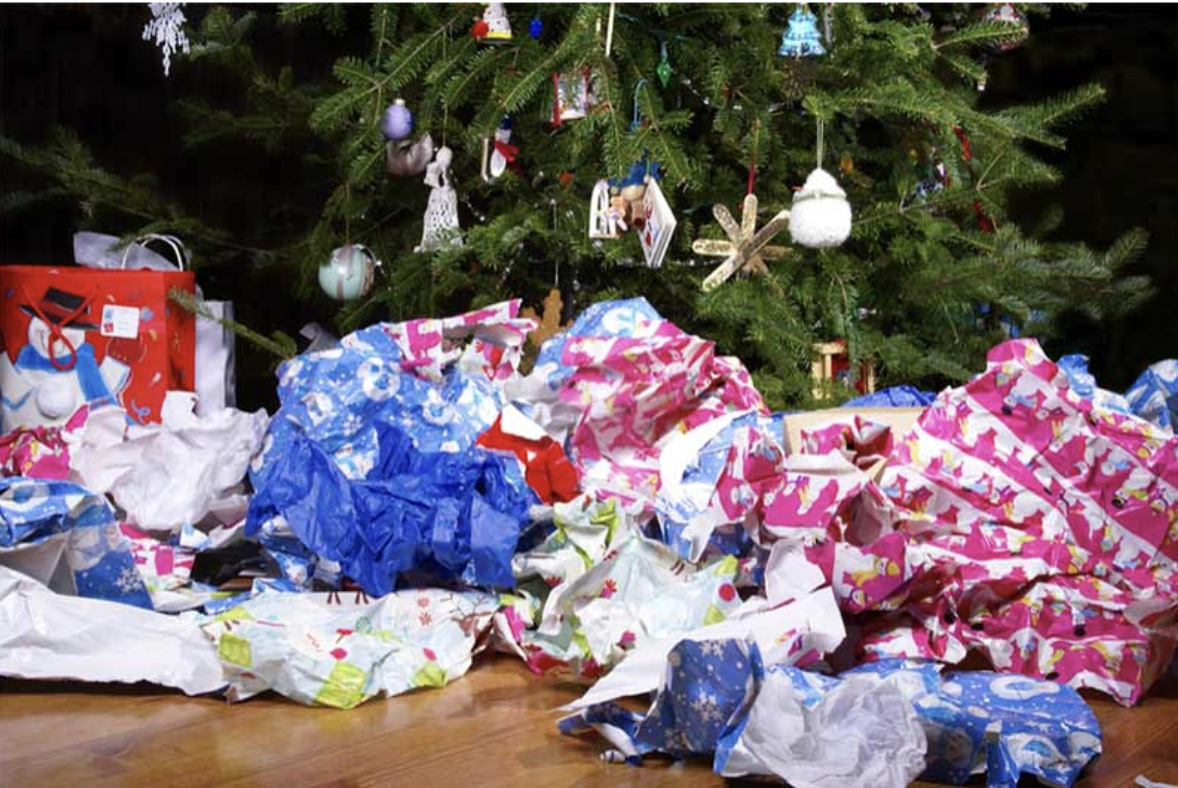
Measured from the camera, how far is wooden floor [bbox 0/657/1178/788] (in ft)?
4.65

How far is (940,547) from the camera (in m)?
1.85

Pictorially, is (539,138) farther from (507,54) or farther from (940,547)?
(940,547)

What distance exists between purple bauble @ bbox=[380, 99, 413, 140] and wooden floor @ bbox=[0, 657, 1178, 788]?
3.66 ft

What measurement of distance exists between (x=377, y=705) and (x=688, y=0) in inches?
51.3

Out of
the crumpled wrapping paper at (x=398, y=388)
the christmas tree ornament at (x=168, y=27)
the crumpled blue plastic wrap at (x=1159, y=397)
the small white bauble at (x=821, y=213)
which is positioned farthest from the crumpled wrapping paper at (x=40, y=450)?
the crumpled blue plastic wrap at (x=1159, y=397)

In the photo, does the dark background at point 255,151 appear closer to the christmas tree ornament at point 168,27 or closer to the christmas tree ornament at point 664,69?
the christmas tree ornament at point 168,27

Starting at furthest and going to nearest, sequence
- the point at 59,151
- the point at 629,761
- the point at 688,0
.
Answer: the point at 59,151, the point at 688,0, the point at 629,761

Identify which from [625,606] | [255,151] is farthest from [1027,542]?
[255,151]

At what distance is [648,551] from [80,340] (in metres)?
1.23

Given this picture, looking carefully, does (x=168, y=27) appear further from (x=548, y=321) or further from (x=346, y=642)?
(x=346, y=642)

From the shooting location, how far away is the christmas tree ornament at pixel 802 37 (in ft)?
7.55

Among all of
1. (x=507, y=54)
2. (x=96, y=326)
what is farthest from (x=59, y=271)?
(x=507, y=54)

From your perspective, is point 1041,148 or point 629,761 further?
point 1041,148

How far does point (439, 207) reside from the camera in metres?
2.55
